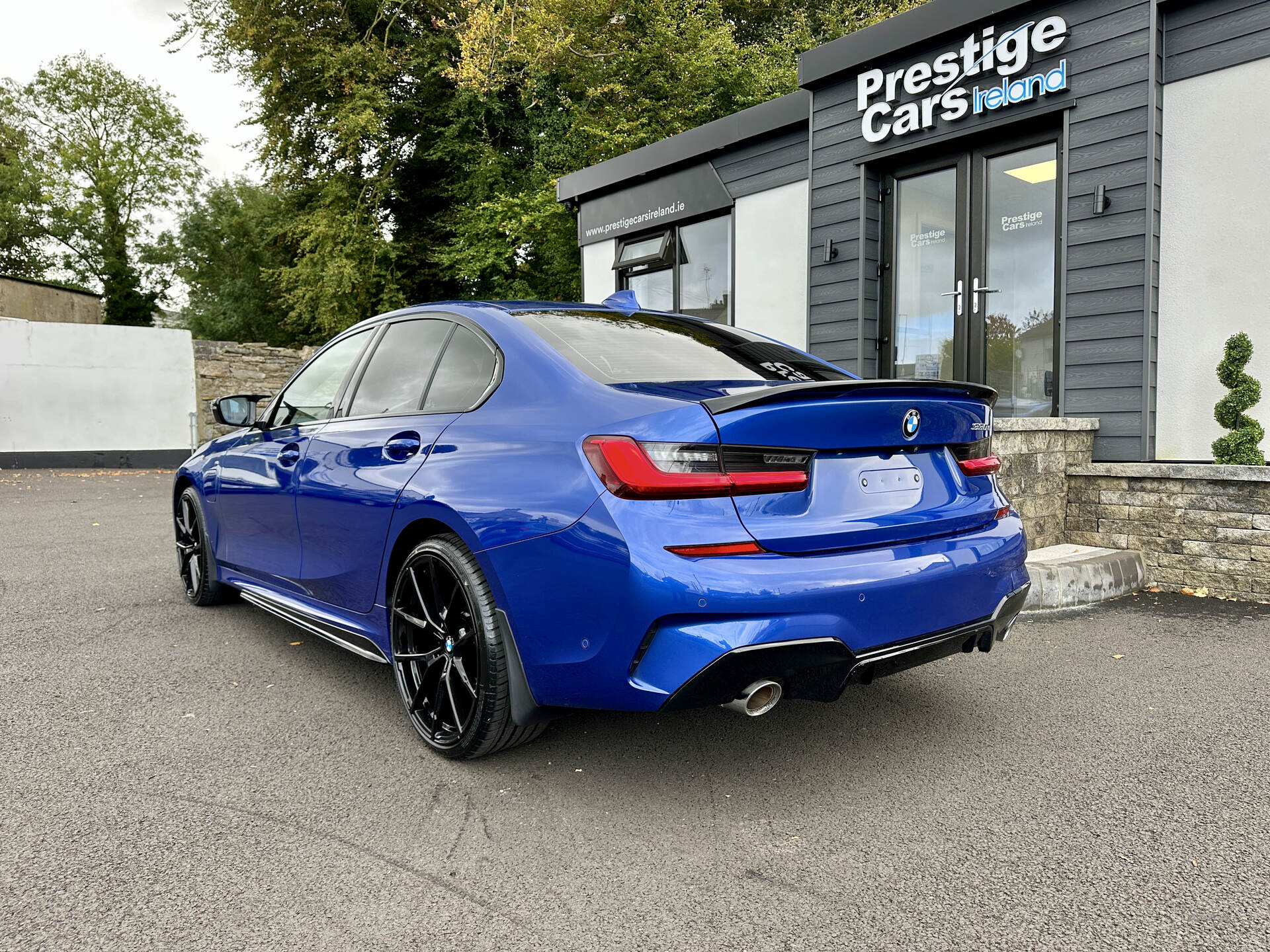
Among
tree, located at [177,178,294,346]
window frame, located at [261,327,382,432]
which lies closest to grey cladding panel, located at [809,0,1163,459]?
window frame, located at [261,327,382,432]

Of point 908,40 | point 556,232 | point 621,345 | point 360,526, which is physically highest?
point 556,232

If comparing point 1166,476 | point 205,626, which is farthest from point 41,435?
point 1166,476

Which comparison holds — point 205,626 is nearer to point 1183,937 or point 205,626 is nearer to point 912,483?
point 912,483

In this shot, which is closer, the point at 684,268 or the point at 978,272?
the point at 978,272

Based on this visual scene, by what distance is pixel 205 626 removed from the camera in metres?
4.58

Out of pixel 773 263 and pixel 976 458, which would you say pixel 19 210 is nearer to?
pixel 773 263

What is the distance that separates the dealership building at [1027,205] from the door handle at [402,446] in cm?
538

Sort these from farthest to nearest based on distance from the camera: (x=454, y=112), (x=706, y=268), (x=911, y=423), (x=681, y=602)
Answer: (x=454, y=112) → (x=706, y=268) → (x=911, y=423) → (x=681, y=602)

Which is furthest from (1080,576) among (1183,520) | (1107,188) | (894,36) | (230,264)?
(230,264)

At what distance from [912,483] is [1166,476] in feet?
13.9

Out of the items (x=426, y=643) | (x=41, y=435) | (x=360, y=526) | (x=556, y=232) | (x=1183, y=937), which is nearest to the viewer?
(x=1183, y=937)

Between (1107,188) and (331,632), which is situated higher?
(1107,188)

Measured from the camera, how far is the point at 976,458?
288 cm

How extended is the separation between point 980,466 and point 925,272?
19.1 feet
